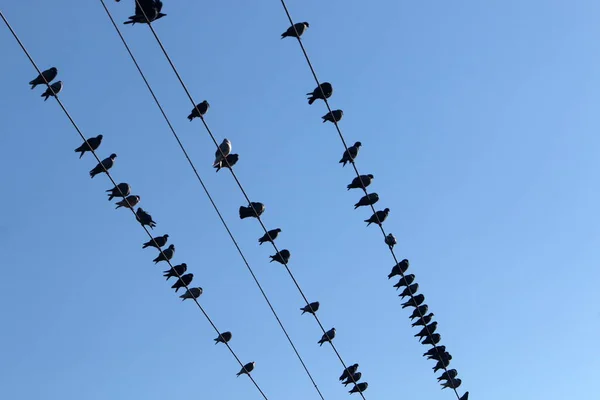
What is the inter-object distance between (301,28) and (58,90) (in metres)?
4.56

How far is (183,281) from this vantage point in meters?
19.0

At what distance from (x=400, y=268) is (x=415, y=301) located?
77cm

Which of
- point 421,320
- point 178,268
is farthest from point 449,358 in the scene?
point 178,268

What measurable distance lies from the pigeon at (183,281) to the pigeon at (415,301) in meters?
4.69

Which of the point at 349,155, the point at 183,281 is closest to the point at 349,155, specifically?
the point at 349,155

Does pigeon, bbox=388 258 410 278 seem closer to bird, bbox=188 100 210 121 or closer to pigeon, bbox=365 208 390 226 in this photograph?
pigeon, bbox=365 208 390 226

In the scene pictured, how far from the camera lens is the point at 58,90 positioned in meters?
19.3

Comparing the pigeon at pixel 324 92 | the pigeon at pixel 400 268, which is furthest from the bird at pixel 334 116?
the pigeon at pixel 400 268

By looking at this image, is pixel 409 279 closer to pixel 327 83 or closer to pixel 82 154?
pixel 327 83

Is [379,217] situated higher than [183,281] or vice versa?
[379,217]

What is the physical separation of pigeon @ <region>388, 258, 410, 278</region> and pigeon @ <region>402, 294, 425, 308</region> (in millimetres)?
595

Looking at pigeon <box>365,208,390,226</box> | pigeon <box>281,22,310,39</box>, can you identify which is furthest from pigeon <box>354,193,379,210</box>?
pigeon <box>281,22,310,39</box>

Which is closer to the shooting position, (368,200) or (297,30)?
(297,30)

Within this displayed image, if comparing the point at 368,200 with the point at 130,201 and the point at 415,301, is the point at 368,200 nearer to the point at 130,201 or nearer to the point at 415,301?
the point at 415,301
